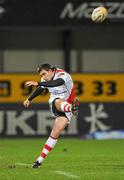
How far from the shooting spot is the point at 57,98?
14398 mm

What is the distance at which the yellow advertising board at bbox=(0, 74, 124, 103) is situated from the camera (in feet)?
90.8

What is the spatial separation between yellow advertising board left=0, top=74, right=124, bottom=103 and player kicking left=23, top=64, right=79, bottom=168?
13044 millimetres

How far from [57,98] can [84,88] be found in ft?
44.9

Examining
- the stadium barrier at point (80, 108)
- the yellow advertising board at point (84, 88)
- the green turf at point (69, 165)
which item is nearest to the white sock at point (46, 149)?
the green turf at point (69, 165)

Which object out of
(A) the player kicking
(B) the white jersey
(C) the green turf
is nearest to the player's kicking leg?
(A) the player kicking

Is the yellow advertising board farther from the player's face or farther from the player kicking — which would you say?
the player's face

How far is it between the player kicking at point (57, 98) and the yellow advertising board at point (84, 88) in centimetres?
1304

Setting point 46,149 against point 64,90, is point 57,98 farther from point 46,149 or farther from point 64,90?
point 46,149

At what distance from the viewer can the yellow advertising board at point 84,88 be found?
90.8ft

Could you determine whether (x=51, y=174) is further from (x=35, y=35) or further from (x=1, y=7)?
(x=35, y=35)

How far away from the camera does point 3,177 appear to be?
1191 centimetres

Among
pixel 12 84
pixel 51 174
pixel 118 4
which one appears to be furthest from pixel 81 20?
pixel 51 174

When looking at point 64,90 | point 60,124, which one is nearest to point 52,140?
point 60,124

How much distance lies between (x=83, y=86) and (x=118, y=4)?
340cm
